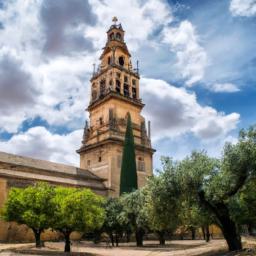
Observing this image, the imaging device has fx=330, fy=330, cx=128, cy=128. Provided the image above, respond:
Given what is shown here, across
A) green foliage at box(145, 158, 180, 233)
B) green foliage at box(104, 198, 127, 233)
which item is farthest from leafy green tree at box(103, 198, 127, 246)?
green foliage at box(145, 158, 180, 233)

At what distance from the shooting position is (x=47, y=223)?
27.2m

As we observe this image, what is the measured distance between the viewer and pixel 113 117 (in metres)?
53.0

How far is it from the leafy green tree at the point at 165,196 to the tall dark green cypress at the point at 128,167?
25.6 m

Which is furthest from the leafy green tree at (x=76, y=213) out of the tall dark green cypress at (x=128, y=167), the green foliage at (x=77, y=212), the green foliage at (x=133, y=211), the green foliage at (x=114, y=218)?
the tall dark green cypress at (x=128, y=167)

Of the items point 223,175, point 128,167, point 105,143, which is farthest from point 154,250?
point 105,143

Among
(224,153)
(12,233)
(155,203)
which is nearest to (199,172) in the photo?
(224,153)

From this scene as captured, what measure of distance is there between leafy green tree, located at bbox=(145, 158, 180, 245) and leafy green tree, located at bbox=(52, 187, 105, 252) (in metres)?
7.14

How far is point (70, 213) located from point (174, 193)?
9.75 m

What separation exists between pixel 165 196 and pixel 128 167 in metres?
29.0

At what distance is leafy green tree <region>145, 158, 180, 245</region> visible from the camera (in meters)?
19.3

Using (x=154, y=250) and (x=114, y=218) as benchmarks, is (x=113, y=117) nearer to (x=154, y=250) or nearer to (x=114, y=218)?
(x=114, y=218)

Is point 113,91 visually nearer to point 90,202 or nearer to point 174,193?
point 90,202

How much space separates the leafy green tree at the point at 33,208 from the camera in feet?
89.0

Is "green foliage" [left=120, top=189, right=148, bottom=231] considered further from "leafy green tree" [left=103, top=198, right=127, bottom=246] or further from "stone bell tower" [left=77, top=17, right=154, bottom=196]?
"stone bell tower" [left=77, top=17, right=154, bottom=196]
